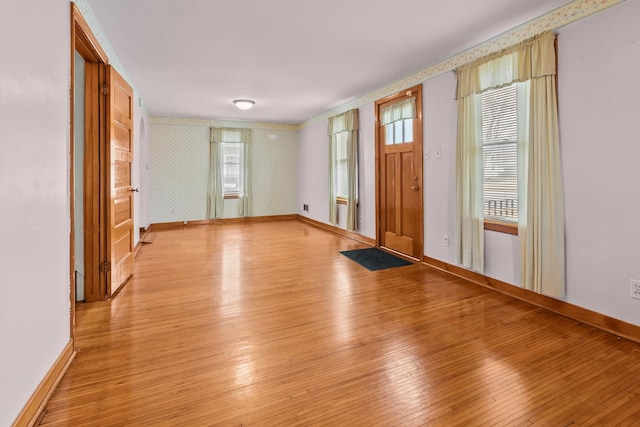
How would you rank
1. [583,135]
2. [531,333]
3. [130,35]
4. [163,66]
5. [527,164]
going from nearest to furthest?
1. [531,333]
2. [583,135]
3. [527,164]
4. [130,35]
5. [163,66]

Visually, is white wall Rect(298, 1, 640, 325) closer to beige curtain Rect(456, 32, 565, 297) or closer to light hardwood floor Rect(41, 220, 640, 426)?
beige curtain Rect(456, 32, 565, 297)

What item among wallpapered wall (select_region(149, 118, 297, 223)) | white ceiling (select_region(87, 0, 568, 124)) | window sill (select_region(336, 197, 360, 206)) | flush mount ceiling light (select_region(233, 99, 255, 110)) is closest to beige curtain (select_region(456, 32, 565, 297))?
white ceiling (select_region(87, 0, 568, 124))

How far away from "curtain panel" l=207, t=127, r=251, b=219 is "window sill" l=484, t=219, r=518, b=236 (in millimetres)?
5857

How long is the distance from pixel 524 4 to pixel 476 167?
1446mm

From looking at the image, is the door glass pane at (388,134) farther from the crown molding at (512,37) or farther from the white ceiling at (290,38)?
the white ceiling at (290,38)

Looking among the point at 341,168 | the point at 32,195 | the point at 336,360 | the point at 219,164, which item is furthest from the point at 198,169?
the point at 336,360

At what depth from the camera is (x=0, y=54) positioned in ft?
4.18

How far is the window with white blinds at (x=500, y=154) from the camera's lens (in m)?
3.11

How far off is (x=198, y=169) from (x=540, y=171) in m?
→ 6.82

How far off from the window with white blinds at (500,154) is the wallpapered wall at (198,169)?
18.9 feet

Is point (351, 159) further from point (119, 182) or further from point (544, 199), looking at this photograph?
point (119, 182)

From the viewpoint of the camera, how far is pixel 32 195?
155cm

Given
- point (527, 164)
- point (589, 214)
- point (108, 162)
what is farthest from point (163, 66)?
point (589, 214)

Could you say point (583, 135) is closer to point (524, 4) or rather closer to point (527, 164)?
point (527, 164)
